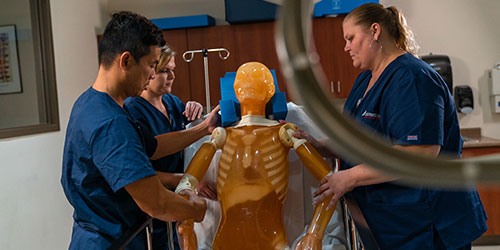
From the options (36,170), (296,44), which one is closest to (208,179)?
(36,170)

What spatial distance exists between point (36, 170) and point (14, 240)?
53 cm

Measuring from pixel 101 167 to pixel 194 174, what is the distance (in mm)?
534

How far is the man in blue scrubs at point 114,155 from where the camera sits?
50.4 inches

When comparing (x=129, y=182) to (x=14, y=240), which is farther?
(x=14, y=240)

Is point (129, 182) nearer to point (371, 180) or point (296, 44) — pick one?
point (371, 180)

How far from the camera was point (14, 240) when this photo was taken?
281 cm

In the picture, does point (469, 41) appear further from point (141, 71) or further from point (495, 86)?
point (141, 71)

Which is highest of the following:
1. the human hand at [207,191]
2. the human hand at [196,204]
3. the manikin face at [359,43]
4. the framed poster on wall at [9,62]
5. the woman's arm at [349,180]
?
the framed poster on wall at [9,62]

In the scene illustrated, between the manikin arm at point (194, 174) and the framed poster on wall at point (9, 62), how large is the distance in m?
2.01

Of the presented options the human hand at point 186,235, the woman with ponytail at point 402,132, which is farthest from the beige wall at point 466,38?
the human hand at point 186,235

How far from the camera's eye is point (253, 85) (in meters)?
1.87

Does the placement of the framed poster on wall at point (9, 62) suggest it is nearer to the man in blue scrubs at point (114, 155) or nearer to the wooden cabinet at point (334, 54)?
the man in blue scrubs at point (114, 155)

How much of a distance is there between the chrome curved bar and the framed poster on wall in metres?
3.40

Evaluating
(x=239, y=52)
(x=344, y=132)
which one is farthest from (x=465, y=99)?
(x=344, y=132)
